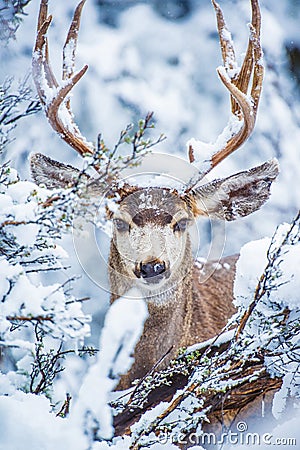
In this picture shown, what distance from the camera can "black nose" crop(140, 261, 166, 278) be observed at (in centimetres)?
329

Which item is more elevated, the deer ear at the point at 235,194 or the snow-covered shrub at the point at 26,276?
the deer ear at the point at 235,194

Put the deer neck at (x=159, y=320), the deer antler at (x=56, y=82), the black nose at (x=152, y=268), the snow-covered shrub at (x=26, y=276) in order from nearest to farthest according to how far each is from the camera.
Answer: the snow-covered shrub at (x=26, y=276), the deer antler at (x=56, y=82), the black nose at (x=152, y=268), the deer neck at (x=159, y=320)

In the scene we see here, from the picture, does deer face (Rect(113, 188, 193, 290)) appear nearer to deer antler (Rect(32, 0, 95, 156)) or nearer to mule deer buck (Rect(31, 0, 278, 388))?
mule deer buck (Rect(31, 0, 278, 388))

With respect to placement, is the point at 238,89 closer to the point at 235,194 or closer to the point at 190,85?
the point at 235,194

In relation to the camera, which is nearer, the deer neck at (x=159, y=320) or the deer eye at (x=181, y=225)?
the deer neck at (x=159, y=320)

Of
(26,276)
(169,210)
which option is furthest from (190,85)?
(26,276)

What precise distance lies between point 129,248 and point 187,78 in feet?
10.3

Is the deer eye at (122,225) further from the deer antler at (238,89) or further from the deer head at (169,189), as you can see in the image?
the deer antler at (238,89)

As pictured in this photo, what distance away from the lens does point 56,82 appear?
336 centimetres

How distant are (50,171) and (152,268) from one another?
30.2 inches

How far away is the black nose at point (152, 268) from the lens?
3289 millimetres

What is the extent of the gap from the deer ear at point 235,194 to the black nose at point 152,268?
0.73 meters

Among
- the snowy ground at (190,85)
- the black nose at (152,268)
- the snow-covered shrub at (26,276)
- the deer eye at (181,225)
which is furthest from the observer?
the snowy ground at (190,85)

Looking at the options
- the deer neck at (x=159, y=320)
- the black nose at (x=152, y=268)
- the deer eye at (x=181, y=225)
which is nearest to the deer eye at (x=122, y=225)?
the deer neck at (x=159, y=320)
